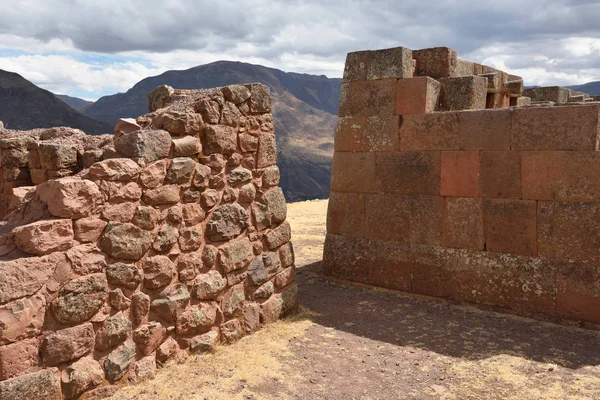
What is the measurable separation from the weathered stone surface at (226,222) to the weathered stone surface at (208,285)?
0.37 m

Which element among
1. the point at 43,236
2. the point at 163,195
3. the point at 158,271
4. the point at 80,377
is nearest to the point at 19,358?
the point at 80,377

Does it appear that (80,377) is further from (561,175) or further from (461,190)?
(561,175)

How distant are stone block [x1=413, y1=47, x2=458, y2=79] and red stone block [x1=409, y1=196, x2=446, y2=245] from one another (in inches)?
80.0

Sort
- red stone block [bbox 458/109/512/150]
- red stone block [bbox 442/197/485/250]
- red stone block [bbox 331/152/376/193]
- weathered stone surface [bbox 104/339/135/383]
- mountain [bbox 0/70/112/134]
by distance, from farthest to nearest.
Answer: mountain [bbox 0/70/112/134] → red stone block [bbox 331/152/376/193] → red stone block [bbox 442/197/485/250] → red stone block [bbox 458/109/512/150] → weathered stone surface [bbox 104/339/135/383]

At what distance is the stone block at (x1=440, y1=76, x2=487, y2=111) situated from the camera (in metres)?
7.16

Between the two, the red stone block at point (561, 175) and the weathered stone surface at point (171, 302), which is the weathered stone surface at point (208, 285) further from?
the red stone block at point (561, 175)

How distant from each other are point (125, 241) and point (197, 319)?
3.72 feet

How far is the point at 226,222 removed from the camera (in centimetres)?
530

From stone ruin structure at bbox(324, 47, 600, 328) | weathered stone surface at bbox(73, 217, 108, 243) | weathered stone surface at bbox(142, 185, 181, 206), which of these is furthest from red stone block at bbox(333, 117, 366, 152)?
weathered stone surface at bbox(73, 217, 108, 243)

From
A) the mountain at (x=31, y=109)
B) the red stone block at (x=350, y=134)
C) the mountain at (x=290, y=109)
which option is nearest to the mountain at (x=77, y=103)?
the mountain at (x=290, y=109)

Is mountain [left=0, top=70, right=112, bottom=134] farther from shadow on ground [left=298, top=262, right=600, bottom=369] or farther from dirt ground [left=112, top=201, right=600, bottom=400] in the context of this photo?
dirt ground [left=112, top=201, right=600, bottom=400]

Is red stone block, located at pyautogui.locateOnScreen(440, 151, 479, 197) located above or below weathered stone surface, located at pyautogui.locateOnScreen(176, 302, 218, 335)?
above

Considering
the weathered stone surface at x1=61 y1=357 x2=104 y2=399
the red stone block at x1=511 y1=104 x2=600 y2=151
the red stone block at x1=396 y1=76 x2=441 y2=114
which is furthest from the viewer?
the red stone block at x1=396 y1=76 x2=441 y2=114

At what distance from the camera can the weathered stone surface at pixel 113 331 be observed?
13.5ft
